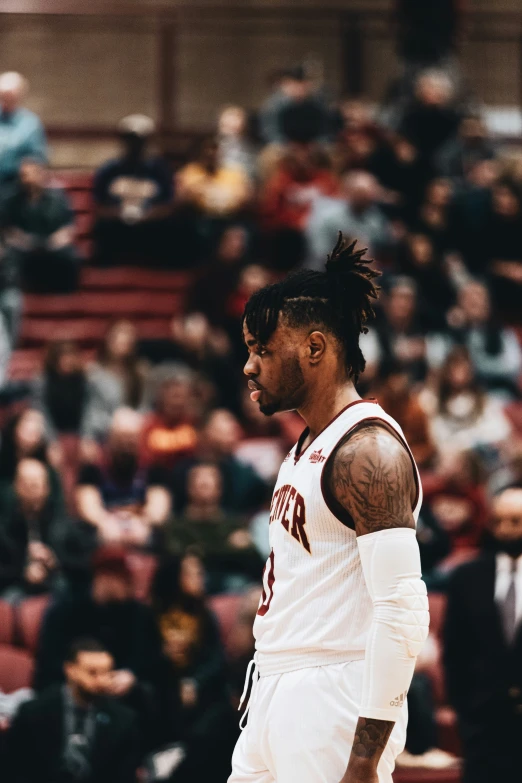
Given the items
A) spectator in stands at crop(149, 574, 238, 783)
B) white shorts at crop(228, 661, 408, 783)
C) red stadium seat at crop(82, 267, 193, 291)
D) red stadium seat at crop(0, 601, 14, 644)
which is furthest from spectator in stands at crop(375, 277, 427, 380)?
white shorts at crop(228, 661, 408, 783)

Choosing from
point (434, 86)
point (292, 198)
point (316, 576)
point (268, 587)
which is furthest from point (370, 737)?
point (434, 86)

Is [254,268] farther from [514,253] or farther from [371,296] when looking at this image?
[371,296]

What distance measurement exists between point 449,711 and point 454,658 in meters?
1.58

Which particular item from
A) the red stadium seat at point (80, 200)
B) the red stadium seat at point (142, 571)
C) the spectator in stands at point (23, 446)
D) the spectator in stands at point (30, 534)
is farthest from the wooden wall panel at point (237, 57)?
the red stadium seat at point (142, 571)

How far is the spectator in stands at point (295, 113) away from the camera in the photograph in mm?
14242

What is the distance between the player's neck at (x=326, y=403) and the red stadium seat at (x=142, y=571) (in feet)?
15.6

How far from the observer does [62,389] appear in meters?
10.6

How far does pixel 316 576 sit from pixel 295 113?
Result: 443 inches

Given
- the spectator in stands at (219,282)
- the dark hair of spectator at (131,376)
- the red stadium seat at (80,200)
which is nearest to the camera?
the dark hair of spectator at (131,376)

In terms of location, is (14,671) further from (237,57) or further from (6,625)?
(237,57)

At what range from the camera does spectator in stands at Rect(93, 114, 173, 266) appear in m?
13.0

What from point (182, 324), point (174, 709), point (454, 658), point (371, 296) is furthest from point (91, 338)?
point (371, 296)

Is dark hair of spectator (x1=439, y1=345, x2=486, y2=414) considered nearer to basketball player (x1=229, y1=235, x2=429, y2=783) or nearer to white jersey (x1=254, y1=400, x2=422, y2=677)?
basketball player (x1=229, y1=235, x2=429, y2=783)

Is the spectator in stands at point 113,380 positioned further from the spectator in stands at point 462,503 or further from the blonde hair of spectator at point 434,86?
the blonde hair of spectator at point 434,86
